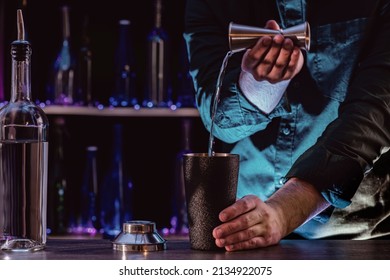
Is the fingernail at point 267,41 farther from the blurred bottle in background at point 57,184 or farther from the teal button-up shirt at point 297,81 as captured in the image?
the blurred bottle in background at point 57,184

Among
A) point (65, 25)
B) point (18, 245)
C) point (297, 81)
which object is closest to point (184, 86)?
point (65, 25)

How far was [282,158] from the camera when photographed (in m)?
1.84

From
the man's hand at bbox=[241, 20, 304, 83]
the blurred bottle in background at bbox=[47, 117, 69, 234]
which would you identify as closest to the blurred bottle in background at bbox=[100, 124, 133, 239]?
the blurred bottle in background at bbox=[47, 117, 69, 234]

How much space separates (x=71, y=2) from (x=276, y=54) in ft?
4.70

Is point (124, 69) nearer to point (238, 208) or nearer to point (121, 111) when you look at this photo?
point (121, 111)

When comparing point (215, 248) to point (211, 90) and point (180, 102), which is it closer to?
point (211, 90)

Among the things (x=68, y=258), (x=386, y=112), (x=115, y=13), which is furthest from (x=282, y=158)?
(x=115, y=13)

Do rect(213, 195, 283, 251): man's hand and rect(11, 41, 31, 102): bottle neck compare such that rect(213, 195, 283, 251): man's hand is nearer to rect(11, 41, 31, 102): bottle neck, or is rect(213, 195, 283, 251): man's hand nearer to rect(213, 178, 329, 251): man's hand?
rect(213, 178, 329, 251): man's hand

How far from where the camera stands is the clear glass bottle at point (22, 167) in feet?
3.67

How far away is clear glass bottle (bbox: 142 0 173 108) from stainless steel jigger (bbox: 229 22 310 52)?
1176mm

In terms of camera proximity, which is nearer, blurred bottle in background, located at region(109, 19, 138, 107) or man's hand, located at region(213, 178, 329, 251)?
man's hand, located at region(213, 178, 329, 251)

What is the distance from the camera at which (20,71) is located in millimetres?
1151

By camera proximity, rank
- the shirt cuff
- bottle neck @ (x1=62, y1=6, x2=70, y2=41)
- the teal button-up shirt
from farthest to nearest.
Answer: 1. bottle neck @ (x1=62, y1=6, x2=70, y2=41)
2. the teal button-up shirt
3. the shirt cuff

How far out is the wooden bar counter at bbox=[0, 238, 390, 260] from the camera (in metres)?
1.06
